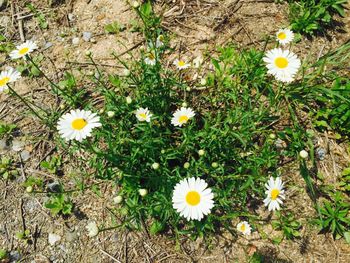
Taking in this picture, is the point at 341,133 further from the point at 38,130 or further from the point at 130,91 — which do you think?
the point at 38,130

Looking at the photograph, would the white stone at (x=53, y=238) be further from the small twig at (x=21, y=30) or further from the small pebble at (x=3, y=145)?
the small twig at (x=21, y=30)

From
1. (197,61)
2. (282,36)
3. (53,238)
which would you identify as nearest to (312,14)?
(282,36)

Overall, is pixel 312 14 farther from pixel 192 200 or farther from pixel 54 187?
pixel 54 187

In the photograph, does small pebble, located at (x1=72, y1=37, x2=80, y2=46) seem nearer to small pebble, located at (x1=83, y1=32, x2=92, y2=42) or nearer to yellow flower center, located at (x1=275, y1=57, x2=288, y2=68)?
small pebble, located at (x1=83, y1=32, x2=92, y2=42)

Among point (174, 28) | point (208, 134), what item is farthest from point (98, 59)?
point (208, 134)

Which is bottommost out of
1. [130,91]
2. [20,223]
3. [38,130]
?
[20,223]

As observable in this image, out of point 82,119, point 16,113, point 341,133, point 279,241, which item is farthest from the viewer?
point 16,113

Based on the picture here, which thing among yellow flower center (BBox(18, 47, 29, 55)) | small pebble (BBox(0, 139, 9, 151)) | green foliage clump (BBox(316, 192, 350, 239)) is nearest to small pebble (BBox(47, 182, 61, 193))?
small pebble (BBox(0, 139, 9, 151))

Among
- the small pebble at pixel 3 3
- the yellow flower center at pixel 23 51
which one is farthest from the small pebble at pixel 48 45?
the yellow flower center at pixel 23 51
